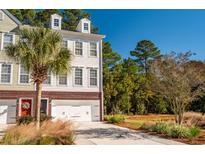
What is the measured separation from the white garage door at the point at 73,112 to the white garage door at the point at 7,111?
3.01 metres

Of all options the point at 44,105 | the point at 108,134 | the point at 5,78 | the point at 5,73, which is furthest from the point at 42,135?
the point at 5,73

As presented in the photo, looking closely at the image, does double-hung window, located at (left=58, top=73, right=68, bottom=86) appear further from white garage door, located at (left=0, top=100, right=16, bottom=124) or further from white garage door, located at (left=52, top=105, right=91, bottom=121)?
white garage door, located at (left=0, top=100, right=16, bottom=124)

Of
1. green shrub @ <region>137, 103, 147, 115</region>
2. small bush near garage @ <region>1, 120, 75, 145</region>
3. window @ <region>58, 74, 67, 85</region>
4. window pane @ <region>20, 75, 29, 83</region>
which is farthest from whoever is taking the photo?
green shrub @ <region>137, 103, 147, 115</region>

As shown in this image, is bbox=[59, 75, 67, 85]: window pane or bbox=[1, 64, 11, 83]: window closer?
bbox=[1, 64, 11, 83]: window

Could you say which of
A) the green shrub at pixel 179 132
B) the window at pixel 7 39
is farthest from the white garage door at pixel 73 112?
the green shrub at pixel 179 132

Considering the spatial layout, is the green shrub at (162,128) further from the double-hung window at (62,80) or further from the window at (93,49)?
the window at (93,49)

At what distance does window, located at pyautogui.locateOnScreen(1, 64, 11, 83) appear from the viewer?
735 inches

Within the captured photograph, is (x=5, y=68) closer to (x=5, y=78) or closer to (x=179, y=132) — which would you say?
(x=5, y=78)

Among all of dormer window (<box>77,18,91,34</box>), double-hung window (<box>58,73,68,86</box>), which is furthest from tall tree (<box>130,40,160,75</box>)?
double-hung window (<box>58,73,68,86</box>)

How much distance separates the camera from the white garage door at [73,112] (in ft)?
65.7

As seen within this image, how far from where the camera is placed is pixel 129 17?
21.7 m

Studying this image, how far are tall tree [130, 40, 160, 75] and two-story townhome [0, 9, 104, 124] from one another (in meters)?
19.8

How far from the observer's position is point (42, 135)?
9102 mm
